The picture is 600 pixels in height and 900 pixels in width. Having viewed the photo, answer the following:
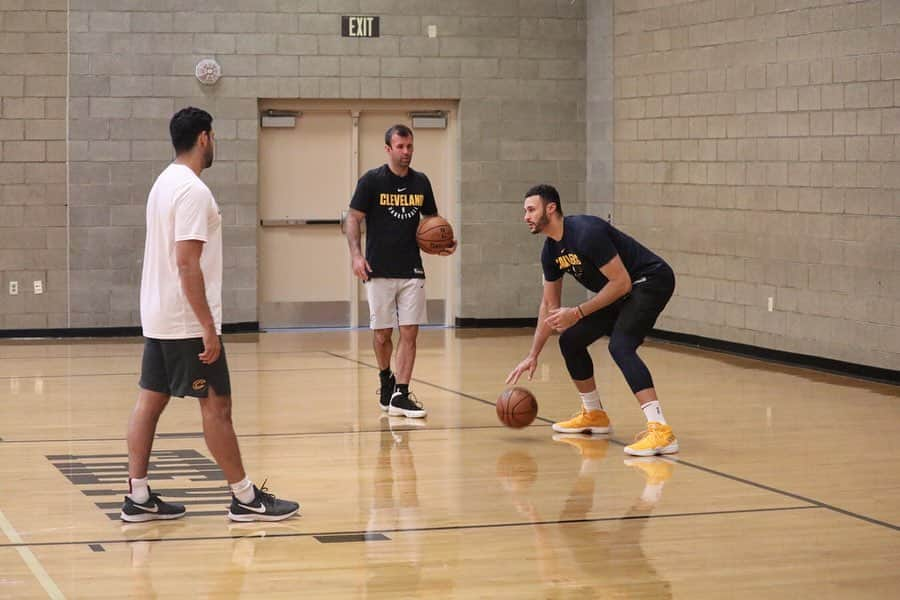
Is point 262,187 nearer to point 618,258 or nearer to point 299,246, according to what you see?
point 299,246

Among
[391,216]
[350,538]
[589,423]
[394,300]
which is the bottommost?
[350,538]

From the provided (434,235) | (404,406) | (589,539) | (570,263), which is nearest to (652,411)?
(570,263)

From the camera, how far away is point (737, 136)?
37.9ft

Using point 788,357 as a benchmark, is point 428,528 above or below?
below

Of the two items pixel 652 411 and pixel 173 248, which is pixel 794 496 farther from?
pixel 173 248

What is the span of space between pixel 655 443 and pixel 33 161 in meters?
7.68

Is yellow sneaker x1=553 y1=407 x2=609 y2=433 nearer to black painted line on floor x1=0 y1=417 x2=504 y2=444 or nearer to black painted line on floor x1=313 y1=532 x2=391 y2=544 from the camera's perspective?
black painted line on floor x1=0 y1=417 x2=504 y2=444

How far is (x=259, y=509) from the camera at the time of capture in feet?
18.0

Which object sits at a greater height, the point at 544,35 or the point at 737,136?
the point at 544,35

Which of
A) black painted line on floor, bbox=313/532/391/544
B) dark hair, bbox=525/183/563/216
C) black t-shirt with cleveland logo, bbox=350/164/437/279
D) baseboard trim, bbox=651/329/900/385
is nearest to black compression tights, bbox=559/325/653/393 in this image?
dark hair, bbox=525/183/563/216

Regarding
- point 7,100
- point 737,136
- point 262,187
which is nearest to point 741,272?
point 737,136

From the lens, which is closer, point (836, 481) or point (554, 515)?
point (554, 515)

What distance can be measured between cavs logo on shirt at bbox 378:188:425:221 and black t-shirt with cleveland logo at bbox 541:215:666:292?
127 centimetres

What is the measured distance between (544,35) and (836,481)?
324 inches
